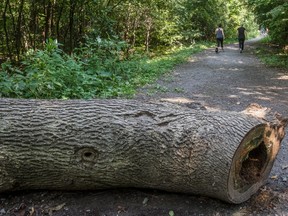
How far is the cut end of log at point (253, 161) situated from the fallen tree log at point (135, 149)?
0.01 meters

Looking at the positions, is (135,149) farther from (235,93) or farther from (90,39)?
(90,39)

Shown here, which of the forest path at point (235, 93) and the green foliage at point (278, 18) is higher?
the green foliage at point (278, 18)

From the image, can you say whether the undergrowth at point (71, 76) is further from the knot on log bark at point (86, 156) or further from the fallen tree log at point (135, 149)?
the knot on log bark at point (86, 156)

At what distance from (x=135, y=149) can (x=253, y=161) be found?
4.79ft

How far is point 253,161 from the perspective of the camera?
3.70 meters

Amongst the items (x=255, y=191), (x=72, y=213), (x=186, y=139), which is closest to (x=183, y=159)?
(x=186, y=139)

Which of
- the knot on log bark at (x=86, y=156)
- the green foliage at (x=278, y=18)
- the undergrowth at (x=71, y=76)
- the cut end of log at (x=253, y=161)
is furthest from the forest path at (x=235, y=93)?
the green foliage at (x=278, y=18)

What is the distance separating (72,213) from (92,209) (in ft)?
0.72

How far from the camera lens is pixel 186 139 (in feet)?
10.8

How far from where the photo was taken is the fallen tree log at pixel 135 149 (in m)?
3.23

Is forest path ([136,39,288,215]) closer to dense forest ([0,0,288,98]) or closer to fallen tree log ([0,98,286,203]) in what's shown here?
fallen tree log ([0,98,286,203])

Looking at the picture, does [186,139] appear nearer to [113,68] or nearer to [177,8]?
[113,68]

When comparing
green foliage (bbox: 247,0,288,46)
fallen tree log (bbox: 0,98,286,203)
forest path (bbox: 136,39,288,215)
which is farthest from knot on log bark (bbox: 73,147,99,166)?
green foliage (bbox: 247,0,288,46)

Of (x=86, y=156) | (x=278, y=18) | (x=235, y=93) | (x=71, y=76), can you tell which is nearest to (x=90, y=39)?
(x=71, y=76)
